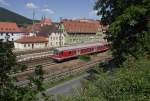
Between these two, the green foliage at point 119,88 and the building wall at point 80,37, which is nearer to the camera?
the green foliage at point 119,88

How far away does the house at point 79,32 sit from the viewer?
8731 cm

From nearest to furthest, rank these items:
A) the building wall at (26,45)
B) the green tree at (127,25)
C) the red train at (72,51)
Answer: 1. the green tree at (127,25)
2. the red train at (72,51)
3. the building wall at (26,45)

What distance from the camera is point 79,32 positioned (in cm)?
9231

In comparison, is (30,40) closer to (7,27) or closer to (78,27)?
(7,27)

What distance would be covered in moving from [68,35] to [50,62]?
130ft

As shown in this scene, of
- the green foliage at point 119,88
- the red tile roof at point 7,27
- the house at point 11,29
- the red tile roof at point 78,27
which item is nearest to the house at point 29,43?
the red tile roof at point 78,27

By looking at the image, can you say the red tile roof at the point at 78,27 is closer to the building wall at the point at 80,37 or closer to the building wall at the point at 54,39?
the building wall at the point at 80,37

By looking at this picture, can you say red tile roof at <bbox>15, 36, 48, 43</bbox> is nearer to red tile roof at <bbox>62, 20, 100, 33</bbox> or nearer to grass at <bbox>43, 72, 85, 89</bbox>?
red tile roof at <bbox>62, 20, 100, 33</bbox>

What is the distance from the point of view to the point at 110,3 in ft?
82.7

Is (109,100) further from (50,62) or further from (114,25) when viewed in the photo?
(50,62)

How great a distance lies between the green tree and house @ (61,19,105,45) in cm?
6004

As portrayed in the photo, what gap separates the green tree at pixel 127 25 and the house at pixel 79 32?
60.0 m

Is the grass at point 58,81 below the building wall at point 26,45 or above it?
below

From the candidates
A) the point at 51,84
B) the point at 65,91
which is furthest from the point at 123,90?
the point at 51,84
